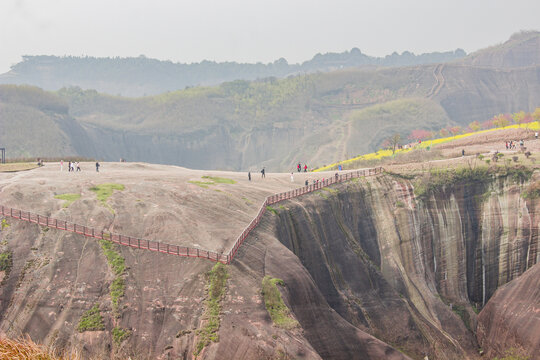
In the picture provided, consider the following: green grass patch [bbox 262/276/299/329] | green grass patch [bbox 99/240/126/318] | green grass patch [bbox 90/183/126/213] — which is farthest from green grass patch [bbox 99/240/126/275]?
green grass patch [bbox 262/276/299/329]

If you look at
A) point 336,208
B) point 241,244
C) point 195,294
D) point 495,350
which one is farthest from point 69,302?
point 495,350

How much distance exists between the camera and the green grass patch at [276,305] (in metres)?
35.1

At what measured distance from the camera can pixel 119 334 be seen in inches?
1319

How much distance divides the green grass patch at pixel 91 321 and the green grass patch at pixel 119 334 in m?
0.76

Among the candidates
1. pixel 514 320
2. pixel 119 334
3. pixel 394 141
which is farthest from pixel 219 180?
pixel 394 141

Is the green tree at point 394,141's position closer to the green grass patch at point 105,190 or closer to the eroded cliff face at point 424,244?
the eroded cliff face at point 424,244

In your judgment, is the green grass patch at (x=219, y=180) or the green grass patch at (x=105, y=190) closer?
the green grass patch at (x=105, y=190)

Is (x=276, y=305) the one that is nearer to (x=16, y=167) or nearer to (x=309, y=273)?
(x=309, y=273)

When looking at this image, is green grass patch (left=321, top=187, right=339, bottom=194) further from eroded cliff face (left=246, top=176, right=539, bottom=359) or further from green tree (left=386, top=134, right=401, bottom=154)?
green tree (left=386, top=134, right=401, bottom=154)

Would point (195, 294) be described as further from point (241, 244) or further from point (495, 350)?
point (495, 350)

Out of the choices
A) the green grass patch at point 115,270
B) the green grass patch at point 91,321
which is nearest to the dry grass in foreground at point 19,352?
the green grass patch at point 91,321

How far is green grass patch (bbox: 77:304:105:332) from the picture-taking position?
3350 cm

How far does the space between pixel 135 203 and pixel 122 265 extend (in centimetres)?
1033

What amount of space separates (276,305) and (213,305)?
160 inches
